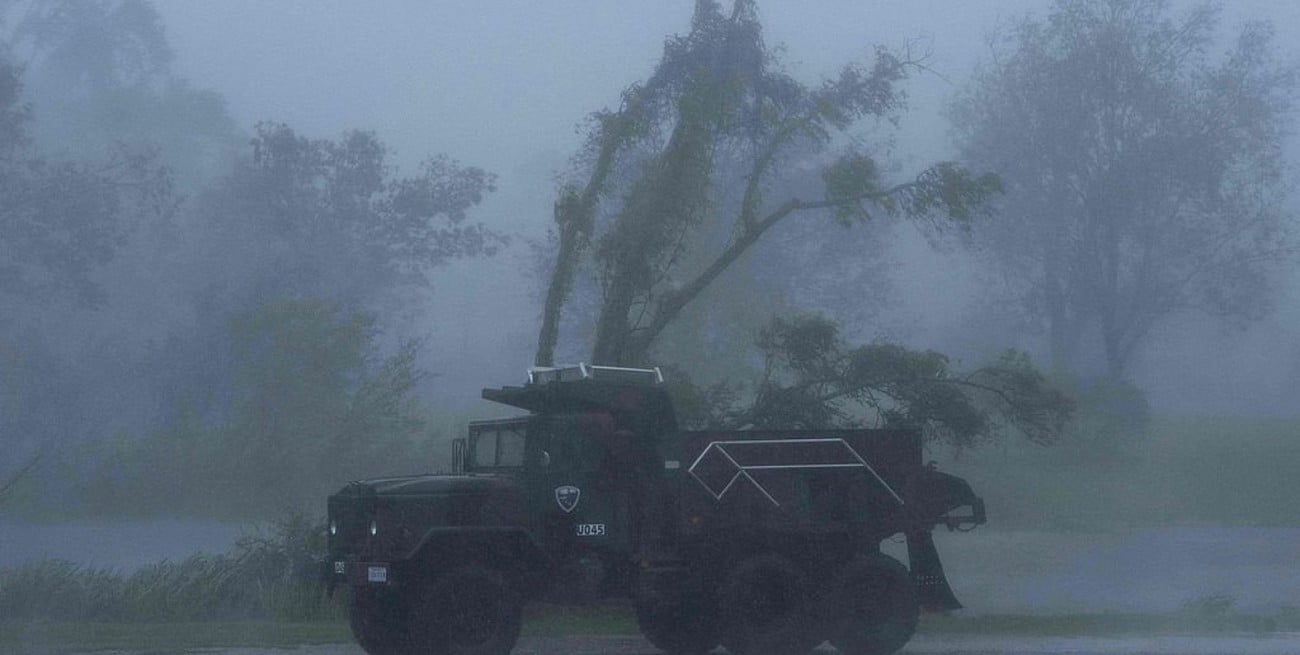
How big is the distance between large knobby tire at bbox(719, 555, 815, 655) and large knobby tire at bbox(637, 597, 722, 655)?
468mm

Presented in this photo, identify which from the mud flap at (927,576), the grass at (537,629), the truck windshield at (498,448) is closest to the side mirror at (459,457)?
the truck windshield at (498,448)

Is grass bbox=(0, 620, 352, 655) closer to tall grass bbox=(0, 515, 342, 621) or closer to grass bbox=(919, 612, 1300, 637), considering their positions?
tall grass bbox=(0, 515, 342, 621)

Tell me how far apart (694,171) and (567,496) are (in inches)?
347

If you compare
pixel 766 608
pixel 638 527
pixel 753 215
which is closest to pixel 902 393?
pixel 753 215

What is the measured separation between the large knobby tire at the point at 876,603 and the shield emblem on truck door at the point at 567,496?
2634 mm

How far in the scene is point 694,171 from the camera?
21609 mm

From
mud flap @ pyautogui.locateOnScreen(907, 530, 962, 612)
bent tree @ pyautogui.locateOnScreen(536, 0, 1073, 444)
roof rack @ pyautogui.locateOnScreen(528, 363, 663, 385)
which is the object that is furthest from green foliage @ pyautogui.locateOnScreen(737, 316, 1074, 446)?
roof rack @ pyautogui.locateOnScreen(528, 363, 663, 385)

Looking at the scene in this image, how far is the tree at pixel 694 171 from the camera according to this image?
21.5 metres

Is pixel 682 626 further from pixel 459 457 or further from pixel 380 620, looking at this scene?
pixel 380 620

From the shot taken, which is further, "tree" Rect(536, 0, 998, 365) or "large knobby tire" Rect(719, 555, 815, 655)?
"tree" Rect(536, 0, 998, 365)

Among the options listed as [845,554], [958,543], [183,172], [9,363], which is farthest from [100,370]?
[845,554]

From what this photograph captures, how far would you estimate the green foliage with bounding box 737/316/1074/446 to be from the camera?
2084 centimetres

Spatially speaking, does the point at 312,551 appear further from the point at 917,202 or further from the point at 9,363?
the point at 9,363

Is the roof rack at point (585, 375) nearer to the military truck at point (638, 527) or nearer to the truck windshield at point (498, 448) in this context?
the military truck at point (638, 527)
